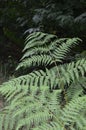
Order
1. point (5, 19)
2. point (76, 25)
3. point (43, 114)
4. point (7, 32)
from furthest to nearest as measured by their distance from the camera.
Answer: point (5, 19)
point (7, 32)
point (76, 25)
point (43, 114)

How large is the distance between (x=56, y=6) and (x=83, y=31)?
28.5 inches

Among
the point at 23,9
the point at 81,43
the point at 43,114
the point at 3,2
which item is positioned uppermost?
the point at 3,2

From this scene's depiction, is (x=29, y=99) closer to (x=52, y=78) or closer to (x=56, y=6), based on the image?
(x=52, y=78)

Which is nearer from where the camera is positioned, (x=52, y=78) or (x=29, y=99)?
(x=29, y=99)

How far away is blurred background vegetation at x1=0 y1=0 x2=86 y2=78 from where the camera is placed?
19.0 feet

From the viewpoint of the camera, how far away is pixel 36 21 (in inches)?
238

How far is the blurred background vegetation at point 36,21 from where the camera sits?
5.80 meters

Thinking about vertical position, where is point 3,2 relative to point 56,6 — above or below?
above

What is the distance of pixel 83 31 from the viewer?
582 centimetres

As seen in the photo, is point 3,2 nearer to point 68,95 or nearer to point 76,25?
point 76,25

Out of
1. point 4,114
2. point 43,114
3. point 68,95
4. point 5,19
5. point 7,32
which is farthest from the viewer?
point 5,19

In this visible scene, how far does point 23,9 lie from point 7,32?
609 mm

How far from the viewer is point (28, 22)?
6.63 metres

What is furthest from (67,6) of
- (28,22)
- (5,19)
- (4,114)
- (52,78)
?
(4,114)
